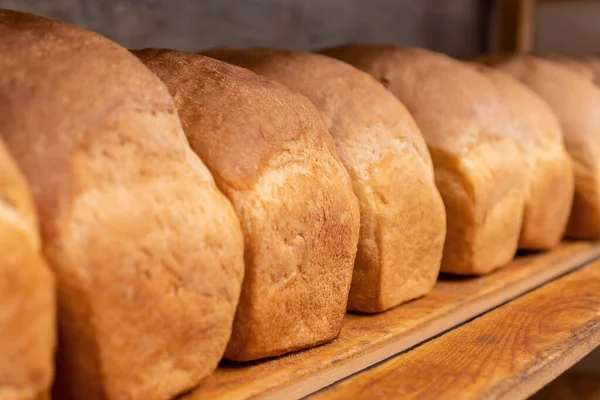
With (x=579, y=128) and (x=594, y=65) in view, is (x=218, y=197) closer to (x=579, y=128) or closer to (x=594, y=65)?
(x=579, y=128)

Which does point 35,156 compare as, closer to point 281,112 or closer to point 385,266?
point 281,112

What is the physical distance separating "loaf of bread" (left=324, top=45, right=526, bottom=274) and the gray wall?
1.95ft

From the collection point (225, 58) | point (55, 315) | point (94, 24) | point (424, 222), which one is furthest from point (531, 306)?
point (94, 24)

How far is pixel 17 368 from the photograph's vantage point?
2.37 feet

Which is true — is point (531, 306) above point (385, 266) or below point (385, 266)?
below

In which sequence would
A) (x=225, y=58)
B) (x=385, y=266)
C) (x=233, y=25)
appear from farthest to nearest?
(x=233, y=25) < (x=225, y=58) < (x=385, y=266)

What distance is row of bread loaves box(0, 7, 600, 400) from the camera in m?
0.81

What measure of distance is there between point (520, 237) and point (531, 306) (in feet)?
1.18

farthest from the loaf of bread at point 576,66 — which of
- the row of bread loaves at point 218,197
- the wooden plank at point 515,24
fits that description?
the row of bread loaves at point 218,197

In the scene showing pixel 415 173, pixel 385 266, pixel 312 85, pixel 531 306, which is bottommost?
pixel 531 306

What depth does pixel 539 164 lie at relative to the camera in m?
1.84

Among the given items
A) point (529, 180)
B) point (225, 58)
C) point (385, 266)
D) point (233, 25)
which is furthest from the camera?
point (233, 25)

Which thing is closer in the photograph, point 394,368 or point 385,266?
point 394,368

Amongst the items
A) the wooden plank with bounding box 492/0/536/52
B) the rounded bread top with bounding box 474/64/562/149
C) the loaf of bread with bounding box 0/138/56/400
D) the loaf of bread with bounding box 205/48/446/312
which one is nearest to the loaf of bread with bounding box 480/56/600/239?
the rounded bread top with bounding box 474/64/562/149
